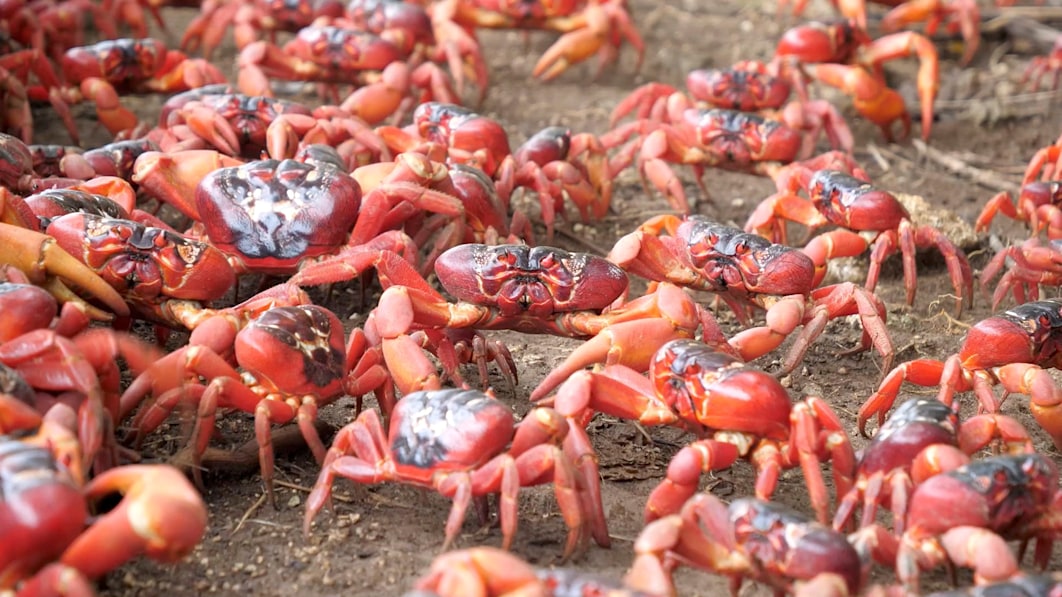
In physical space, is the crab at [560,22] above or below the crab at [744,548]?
below

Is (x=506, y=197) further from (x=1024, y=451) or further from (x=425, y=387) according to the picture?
(x=1024, y=451)

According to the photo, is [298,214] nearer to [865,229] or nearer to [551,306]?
[551,306]

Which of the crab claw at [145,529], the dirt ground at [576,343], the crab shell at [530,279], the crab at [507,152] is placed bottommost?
the dirt ground at [576,343]

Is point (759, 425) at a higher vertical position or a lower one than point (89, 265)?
lower

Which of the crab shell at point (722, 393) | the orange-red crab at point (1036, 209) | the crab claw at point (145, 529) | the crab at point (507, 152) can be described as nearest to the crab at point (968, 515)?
the crab shell at point (722, 393)

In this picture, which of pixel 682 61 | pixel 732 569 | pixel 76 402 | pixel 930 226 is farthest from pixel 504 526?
pixel 682 61

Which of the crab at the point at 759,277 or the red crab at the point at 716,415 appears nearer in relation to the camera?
the red crab at the point at 716,415

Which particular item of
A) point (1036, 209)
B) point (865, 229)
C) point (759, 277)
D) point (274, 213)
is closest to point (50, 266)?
point (274, 213)

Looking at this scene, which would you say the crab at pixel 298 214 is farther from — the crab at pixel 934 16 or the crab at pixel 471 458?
the crab at pixel 934 16
